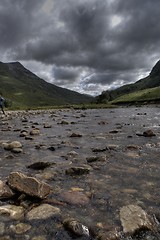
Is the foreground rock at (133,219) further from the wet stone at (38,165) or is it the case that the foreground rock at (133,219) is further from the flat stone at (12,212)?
the wet stone at (38,165)

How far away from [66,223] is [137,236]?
130 cm

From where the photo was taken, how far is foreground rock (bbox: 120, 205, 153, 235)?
15.4 ft

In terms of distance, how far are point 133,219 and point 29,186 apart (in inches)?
97.6

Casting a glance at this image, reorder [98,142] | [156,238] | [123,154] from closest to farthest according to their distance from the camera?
[156,238] < [123,154] < [98,142]

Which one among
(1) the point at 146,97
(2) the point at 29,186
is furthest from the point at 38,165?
(1) the point at 146,97

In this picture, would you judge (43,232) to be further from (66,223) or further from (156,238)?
(156,238)

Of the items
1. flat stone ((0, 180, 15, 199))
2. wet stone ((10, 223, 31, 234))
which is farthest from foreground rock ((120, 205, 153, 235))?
flat stone ((0, 180, 15, 199))

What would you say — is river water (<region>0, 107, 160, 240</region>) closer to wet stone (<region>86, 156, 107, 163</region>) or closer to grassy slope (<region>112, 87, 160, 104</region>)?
wet stone (<region>86, 156, 107, 163</region>)

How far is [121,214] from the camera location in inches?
205

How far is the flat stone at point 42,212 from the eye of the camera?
17.0 ft

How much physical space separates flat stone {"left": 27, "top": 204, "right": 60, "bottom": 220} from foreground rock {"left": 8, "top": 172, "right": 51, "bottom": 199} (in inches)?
16.5

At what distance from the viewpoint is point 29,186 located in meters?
6.02

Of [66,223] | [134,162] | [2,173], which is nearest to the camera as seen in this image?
[66,223]

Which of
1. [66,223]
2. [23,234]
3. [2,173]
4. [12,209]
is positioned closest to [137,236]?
[66,223]
